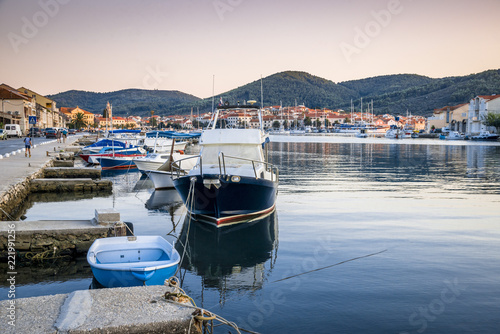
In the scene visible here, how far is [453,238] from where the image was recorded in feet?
45.0

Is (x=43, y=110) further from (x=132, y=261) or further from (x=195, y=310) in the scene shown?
(x=195, y=310)

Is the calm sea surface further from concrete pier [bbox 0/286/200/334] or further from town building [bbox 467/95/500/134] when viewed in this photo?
town building [bbox 467/95/500/134]

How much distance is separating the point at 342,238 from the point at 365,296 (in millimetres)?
4870

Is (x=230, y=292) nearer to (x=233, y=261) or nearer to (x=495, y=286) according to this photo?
(x=233, y=261)

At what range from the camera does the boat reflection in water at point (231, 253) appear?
33.2 feet

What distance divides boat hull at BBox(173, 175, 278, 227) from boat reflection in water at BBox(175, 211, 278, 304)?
34 cm

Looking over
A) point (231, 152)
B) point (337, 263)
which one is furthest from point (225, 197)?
point (337, 263)

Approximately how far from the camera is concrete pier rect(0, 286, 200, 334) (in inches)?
204

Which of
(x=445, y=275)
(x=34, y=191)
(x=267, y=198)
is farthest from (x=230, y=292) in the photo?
(x=34, y=191)

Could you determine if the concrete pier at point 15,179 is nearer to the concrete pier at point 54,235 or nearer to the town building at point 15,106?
the concrete pier at point 54,235

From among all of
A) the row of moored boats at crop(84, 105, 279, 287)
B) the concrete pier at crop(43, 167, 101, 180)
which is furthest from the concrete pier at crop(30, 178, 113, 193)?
the row of moored boats at crop(84, 105, 279, 287)


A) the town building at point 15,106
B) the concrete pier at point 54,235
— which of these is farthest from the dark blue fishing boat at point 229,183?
the town building at point 15,106

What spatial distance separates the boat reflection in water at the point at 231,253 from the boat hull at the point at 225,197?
0.34 meters

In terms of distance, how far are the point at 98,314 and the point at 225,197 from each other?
907cm
